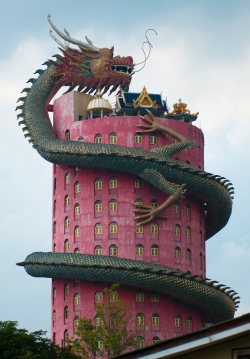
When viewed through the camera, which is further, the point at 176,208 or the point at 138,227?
the point at 176,208

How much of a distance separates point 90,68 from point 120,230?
11.5m

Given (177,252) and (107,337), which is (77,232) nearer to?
(177,252)

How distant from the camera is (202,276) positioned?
57656mm

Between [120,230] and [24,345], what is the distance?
1397 centimetres

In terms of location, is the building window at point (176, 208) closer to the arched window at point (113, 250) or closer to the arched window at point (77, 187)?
the arched window at point (113, 250)

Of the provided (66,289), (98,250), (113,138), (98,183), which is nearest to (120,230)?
(98,250)

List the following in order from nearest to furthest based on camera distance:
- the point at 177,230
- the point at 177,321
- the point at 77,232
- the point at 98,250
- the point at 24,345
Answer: the point at 24,345, the point at 177,321, the point at 98,250, the point at 77,232, the point at 177,230

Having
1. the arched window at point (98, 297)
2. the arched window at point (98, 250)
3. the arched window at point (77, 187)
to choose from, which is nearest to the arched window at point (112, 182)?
the arched window at point (77, 187)

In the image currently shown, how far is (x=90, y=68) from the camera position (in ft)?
191

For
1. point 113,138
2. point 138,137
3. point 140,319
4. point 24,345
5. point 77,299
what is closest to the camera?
point 24,345

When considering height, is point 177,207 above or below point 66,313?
above

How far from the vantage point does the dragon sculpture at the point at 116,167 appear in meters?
51.7

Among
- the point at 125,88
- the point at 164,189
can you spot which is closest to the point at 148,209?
the point at 164,189

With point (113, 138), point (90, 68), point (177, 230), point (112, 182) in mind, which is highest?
point (90, 68)
